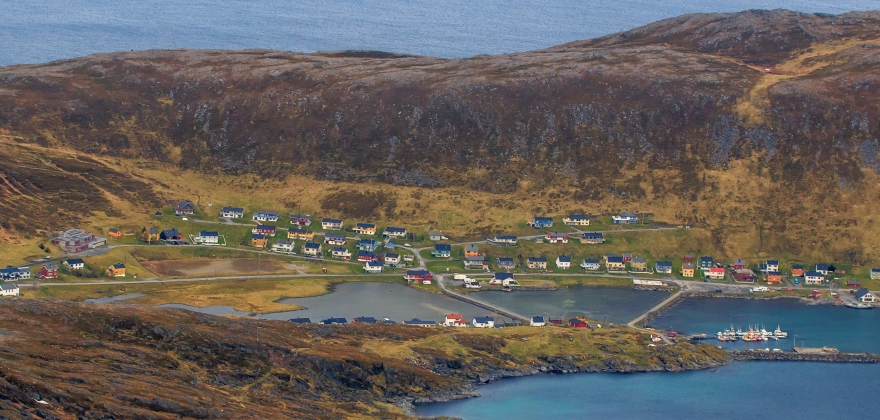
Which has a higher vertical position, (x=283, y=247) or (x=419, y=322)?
(x=283, y=247)

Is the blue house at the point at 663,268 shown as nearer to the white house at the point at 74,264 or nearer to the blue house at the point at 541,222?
the blue house at the point at 541,222

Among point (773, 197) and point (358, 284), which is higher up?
point (773, 197)

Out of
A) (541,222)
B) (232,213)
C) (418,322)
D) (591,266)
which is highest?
(541,222)

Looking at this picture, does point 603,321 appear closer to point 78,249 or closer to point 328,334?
point 328,334

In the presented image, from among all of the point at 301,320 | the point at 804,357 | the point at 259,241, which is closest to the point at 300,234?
the point at 259,241

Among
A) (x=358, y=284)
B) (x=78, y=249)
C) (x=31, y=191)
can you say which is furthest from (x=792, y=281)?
(x=31, y=191)

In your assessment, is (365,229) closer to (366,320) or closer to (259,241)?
(259,241)

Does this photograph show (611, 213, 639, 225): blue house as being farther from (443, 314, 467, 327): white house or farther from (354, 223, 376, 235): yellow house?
(443, 314, 467, 327): white house
